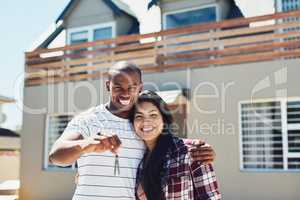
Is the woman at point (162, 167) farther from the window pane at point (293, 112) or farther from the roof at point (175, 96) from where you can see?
the window pane at point (293, 112)

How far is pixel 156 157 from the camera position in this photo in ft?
8.55

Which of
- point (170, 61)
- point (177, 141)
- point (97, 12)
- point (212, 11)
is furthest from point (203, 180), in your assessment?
point (97, 12)

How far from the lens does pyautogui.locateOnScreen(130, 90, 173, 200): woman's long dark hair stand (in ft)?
8.27

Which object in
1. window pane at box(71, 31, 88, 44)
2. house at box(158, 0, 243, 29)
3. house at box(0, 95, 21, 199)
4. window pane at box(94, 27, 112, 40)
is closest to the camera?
house at box(158, 0, 243, 29)

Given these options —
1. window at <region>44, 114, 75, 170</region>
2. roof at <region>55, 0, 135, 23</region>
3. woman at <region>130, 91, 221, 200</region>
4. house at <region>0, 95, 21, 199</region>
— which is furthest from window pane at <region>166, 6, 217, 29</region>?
woman at <region>130, 91, 221, 200</region>

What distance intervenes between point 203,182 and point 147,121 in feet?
1.84

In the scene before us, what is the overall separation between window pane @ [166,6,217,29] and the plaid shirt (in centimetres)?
1059

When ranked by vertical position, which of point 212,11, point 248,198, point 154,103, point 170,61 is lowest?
point 248,198

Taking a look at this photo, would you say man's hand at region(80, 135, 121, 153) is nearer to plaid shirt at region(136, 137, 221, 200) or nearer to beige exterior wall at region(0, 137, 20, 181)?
plaid shirt at region(136, 137, 221, 200)

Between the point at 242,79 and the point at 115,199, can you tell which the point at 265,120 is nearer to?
the point at 242,79

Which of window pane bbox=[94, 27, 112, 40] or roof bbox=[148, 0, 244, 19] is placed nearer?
roof bbox=[148, 0, 244, 19]

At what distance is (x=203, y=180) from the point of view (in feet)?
8.39

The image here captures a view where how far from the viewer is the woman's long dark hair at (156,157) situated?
8.27ft

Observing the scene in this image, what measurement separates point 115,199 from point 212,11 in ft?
36.3
